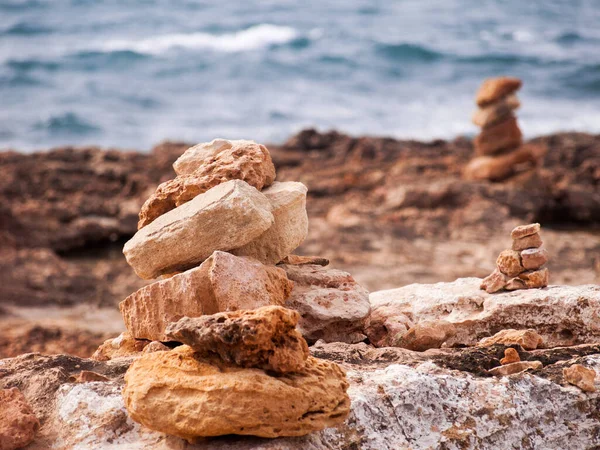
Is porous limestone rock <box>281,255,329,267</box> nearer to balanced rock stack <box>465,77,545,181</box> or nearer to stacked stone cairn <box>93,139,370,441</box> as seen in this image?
stacked stone cairn <box>93,139,370,441</box>

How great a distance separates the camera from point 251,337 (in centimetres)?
289

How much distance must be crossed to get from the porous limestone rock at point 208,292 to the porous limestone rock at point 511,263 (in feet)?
4.52

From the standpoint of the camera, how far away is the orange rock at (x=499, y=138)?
1525 cm

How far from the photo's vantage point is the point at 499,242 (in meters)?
12.9

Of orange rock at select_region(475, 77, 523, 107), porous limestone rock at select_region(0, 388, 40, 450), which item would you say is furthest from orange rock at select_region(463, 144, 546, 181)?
porous limestone rock at select_region(0, 388, 40, 450)

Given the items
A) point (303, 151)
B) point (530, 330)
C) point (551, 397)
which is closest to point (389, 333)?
point (530, 330)

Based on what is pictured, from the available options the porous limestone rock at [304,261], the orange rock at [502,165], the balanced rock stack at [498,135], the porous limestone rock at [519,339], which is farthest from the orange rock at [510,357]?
the orange rock at [502,165]

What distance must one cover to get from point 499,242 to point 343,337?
9204mm

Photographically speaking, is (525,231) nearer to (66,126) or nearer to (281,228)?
(281,228)

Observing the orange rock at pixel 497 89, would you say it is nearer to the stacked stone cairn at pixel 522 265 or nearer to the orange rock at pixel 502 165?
the orange rock at pixel 502 165

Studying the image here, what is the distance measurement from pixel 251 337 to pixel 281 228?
126 centimetres

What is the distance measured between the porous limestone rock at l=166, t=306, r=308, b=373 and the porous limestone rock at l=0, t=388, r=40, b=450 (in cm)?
73

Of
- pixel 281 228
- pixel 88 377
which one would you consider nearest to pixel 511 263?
pixel 281 228

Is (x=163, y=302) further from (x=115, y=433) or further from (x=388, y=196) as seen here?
(x=388, y=196)
